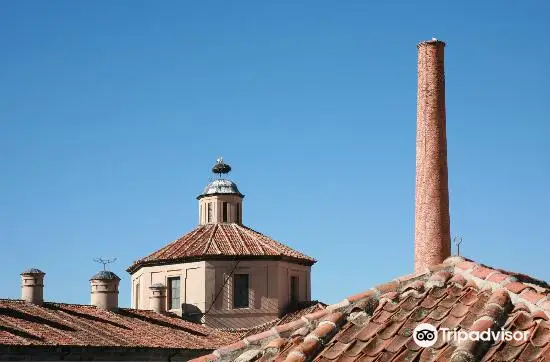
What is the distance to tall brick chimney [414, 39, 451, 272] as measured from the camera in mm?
22109

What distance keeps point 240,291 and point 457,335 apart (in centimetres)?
3269

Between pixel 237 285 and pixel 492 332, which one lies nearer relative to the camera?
pixel 492 332

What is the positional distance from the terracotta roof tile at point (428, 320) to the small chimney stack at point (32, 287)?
Answer: 958 inches

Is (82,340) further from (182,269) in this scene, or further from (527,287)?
(527,287)

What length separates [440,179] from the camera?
72.7 feet

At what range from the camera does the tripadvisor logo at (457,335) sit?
7.39m

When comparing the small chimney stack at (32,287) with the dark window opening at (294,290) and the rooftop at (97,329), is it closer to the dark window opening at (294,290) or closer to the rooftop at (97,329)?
the rooftop at (97,329)

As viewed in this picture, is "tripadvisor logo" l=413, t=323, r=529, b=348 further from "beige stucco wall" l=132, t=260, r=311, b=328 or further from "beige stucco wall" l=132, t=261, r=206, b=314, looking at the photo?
"beige stucco wall" l=132, t=261, r=206, b=314

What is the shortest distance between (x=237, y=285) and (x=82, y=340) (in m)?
11.8

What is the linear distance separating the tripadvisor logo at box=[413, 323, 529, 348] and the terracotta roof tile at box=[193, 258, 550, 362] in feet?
0.14

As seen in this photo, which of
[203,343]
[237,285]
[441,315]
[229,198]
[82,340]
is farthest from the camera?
[229,198]

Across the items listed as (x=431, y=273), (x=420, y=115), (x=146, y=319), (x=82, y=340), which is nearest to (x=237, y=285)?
(x=146, y=319)

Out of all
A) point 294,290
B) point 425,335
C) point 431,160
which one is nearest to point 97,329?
point 294,290

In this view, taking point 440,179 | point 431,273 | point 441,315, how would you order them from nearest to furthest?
point 441,315, point 431,273, point 440,179
